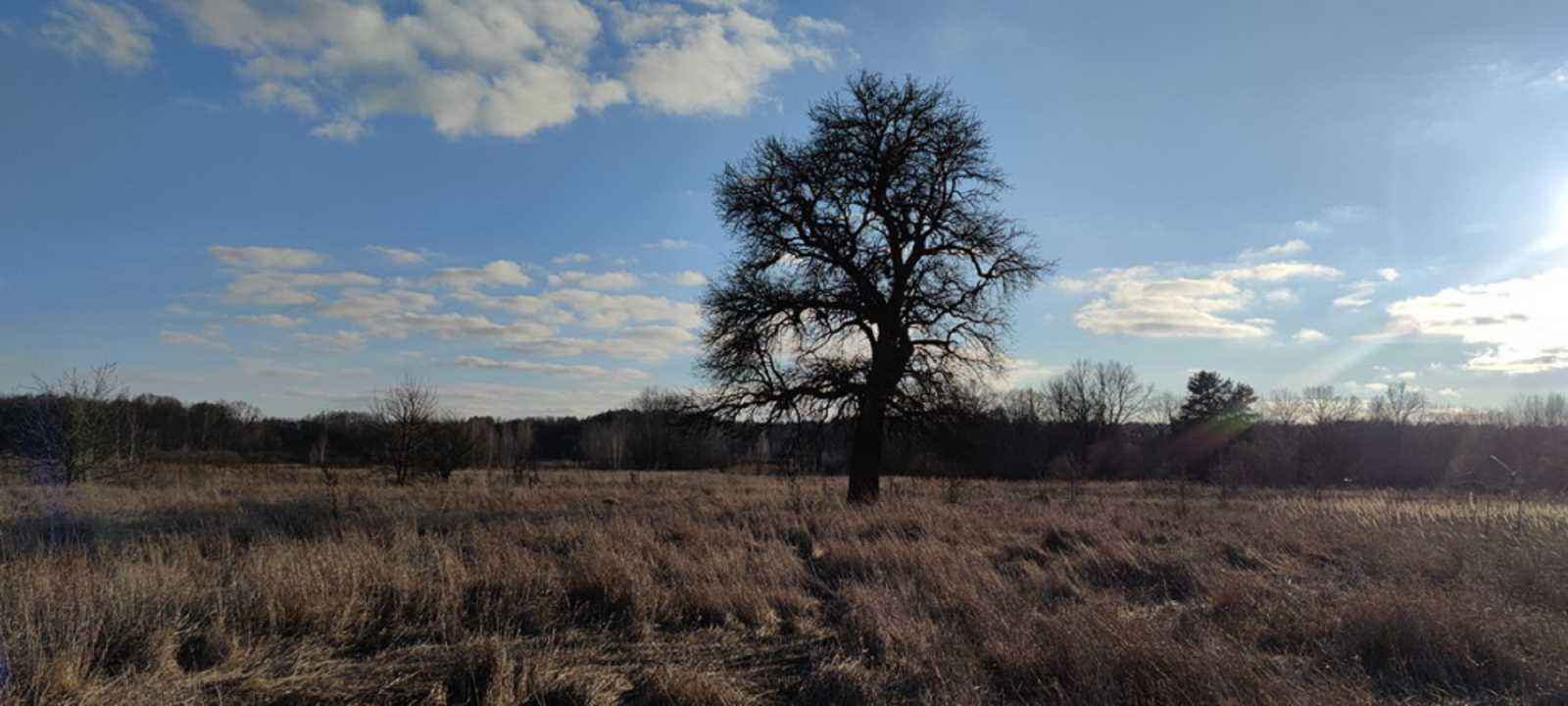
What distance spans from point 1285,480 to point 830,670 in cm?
5287

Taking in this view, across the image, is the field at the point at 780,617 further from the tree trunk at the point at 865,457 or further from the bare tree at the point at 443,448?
the bare tree at the point at 443,448

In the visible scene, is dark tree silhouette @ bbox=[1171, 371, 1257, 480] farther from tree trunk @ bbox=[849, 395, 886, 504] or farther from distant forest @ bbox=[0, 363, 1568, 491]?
tree trunk @ bbox=[849, 395, 886, 504]

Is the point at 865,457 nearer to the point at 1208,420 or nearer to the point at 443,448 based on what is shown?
the point at 443,448

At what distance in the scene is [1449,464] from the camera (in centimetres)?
5097

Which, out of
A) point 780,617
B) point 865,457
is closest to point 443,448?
point 865,457

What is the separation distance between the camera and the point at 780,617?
6875 millimetres

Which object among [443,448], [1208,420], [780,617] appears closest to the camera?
[780,617]

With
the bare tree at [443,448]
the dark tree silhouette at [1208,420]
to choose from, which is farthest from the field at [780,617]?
the dark tree silhouette at [1208,420]

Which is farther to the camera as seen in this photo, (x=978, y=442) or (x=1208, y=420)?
(x=1208, y=420)

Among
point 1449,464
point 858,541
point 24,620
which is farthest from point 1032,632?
point 1449,464

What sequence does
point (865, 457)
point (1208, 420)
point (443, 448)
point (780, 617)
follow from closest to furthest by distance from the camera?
1. point (780, 617)
2. point (865, 457)
3. point (443, 448)
4. point (1208, 420)

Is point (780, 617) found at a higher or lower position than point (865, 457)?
lower

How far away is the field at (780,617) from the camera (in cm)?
467

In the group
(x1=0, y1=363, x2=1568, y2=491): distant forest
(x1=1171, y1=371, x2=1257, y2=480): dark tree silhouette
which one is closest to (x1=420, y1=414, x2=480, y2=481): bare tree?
(x1=0, y1=363, x2=1568, y2=491): distant forest
